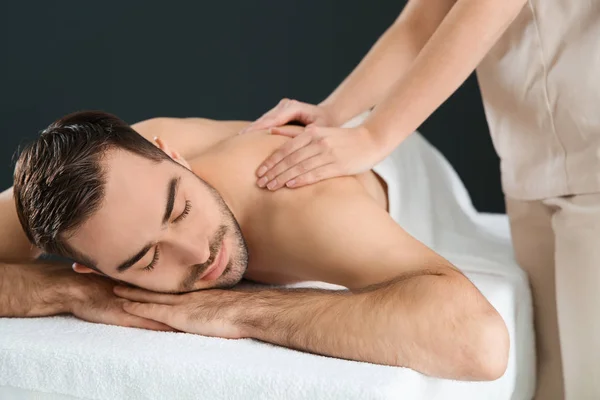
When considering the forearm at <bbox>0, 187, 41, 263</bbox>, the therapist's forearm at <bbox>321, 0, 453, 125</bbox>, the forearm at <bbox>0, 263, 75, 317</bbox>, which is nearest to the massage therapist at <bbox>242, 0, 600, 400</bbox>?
the therapist's forearm at <bbox>321, 0, 453, 125</bbox>

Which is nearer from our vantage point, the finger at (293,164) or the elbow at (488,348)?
the elbow at (488,348)

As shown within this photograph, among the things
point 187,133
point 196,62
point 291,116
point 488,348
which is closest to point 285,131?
point 291,116

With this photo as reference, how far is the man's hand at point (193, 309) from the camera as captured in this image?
1574 millimetres

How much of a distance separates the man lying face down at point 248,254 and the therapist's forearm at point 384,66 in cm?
39

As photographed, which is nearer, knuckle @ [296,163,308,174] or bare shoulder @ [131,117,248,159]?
knuckle @ [296,163,308,174]

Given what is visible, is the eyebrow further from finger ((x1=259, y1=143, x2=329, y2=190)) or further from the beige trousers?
the beige trousers

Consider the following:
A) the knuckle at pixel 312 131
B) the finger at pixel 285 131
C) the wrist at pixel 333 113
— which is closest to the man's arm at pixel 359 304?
the knuckle at pixel 312 131

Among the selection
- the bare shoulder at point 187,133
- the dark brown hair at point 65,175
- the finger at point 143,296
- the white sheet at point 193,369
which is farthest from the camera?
the bare shoulder at point 187,133

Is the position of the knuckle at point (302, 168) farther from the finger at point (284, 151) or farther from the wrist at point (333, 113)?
the wrist at point (333, 113)

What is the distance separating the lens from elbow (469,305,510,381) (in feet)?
4.64

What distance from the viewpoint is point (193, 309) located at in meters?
1.62

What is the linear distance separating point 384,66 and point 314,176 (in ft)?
1.67

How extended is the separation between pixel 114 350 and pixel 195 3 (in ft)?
7.75

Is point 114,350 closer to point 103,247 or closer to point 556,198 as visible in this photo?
point 103,247
